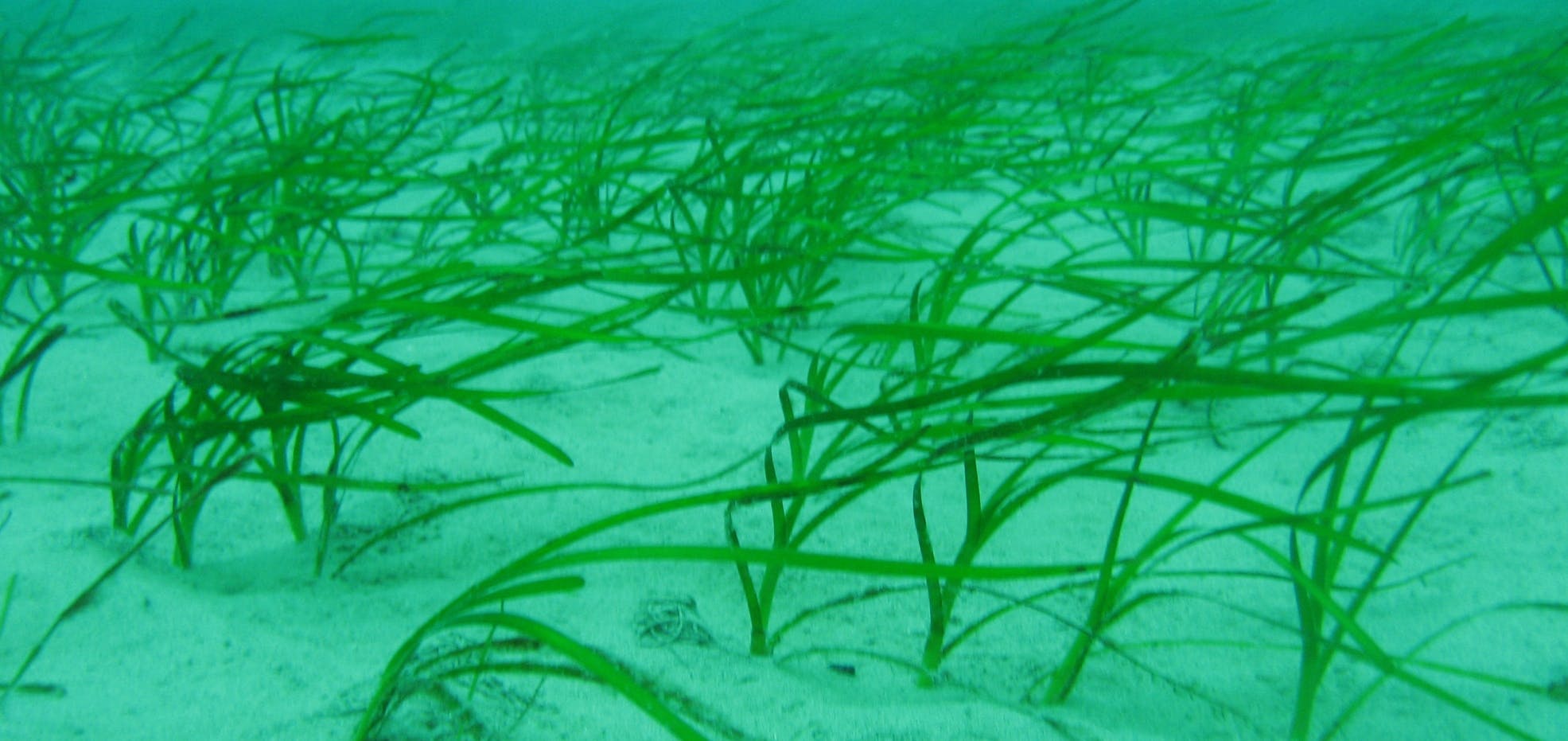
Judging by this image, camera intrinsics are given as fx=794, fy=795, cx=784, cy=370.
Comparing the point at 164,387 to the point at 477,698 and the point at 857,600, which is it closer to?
the point at 477,698

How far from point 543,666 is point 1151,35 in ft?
34.5

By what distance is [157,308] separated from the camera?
2541 mm

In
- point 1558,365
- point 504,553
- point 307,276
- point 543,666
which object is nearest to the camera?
point 543,666

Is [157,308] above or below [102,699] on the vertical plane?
above

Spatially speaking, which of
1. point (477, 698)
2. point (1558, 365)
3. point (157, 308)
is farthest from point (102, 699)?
point (1558, 365)

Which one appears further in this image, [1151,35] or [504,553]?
[1151,35]

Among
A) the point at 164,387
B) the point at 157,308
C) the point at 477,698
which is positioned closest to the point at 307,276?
the point at 157,308

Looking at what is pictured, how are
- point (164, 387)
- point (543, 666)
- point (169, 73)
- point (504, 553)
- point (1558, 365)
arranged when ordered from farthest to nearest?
point (169, 73)
point (1558, 365)
point (164, 387)
point (504, 553)
point (543, 666)

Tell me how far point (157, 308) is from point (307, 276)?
0.48 meters

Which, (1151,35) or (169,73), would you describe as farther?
(1151,35)

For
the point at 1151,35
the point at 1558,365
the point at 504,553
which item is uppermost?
the point at 1151,35

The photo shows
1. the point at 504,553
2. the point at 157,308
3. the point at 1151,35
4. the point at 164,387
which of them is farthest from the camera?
the point at 1151,35

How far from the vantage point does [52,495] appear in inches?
57.2

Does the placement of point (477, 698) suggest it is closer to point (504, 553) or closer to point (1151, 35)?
point (504, 553)
